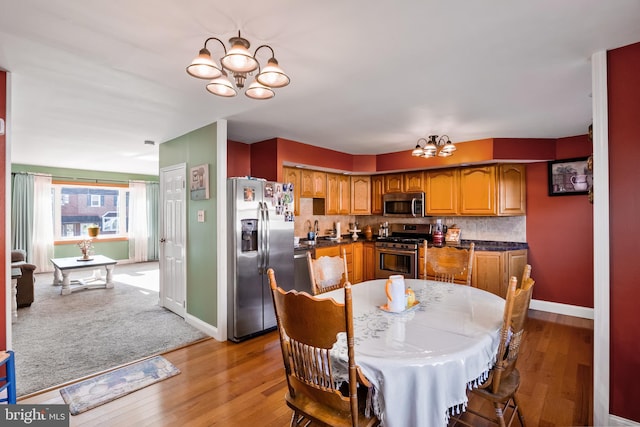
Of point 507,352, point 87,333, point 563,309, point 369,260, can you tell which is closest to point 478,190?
point 563,309

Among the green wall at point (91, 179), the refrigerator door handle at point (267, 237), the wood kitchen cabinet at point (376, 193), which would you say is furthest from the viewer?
the green wall at point (91, 179)

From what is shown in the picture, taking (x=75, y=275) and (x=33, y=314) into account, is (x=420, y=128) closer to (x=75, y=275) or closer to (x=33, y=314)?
(x=33, y=314)

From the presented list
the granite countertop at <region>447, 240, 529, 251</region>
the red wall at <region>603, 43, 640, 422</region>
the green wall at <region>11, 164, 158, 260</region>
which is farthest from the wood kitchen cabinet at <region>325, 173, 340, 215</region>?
Answer: the green wall at <region>11, 164, 158, 260</region>

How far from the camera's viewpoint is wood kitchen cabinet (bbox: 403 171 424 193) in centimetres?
533

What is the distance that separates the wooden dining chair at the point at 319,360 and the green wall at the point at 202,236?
7.54ft

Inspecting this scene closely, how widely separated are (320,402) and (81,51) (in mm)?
2502

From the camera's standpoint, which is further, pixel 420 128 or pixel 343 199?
pixel 343 199

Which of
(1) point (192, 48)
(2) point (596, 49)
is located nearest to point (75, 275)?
(1) point (192, 48)

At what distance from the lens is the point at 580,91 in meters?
2.72

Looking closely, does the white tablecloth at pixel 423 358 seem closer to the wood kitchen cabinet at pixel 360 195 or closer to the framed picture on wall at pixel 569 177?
the framed picture on wall at pixel 569 177

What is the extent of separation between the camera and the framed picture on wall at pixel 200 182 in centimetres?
367

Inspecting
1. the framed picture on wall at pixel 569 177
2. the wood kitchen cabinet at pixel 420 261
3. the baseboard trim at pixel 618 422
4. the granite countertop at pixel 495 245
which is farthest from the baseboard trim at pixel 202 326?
the framed picture on wall at pixel 569 177

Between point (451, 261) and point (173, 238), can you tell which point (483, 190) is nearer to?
point (451, 261)

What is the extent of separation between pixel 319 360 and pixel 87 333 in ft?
11.8
